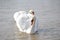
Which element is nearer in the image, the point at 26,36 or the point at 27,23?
the point at 26,36

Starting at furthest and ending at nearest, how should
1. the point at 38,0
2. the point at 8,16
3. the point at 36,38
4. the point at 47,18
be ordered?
the point at 38,0
the point at 8,16
the point at 47,18
the point at 36,38

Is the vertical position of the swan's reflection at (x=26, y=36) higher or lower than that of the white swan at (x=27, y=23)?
lower

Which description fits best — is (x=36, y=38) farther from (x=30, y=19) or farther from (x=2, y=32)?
(x=2, y=32)

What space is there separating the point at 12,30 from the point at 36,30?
0.58 meters

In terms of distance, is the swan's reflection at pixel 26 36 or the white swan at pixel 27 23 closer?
the swan's reflection at pixel 26 36

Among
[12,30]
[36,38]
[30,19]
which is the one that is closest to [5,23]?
[12,30]

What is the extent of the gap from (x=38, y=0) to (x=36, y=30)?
15.7 ft

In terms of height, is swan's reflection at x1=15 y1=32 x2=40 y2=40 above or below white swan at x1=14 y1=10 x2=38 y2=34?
below

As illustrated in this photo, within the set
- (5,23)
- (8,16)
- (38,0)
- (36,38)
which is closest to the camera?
(36,38)

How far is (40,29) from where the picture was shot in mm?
4457

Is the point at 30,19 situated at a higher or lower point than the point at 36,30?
higher

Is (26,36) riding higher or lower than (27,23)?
lower

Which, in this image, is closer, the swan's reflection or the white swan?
the swan's reflection

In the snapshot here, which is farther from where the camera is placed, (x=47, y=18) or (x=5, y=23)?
(x=47, y=18)
